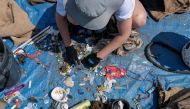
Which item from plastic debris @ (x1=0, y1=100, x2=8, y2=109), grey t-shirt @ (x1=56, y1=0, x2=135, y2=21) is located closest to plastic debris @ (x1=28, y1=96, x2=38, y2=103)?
plastic debris @ (x1=0, y1=100, x2=8, y2=109)

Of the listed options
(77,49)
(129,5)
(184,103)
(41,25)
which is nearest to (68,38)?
(77,49)

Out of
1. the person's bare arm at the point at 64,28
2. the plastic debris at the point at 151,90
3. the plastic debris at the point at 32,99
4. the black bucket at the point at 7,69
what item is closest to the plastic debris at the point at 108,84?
the plastic debris at the point at 151,90

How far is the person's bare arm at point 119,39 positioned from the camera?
2.23m

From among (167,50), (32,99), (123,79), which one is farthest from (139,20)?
(32,99)

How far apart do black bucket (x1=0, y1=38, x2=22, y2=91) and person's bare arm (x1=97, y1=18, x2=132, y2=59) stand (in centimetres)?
59

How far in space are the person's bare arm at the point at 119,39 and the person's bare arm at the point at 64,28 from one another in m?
0.25

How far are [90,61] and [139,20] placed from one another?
46 cm

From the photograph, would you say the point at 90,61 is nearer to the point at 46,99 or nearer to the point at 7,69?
the point at 46,99

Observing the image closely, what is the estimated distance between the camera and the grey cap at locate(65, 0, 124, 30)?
5.65 feet

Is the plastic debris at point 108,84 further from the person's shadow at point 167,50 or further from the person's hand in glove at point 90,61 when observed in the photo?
the person's shadow at point 167,50

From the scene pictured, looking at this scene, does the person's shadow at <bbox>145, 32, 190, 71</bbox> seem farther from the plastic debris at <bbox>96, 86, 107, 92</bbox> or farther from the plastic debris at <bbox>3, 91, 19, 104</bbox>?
the plastic debris at <bbox>3, 91, 19, 104</bbox>

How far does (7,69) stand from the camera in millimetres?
2217

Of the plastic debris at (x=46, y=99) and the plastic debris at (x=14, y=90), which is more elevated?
the plastic debris at (x=14, y=90)

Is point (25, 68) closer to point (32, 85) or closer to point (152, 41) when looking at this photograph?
point (32, 85)
